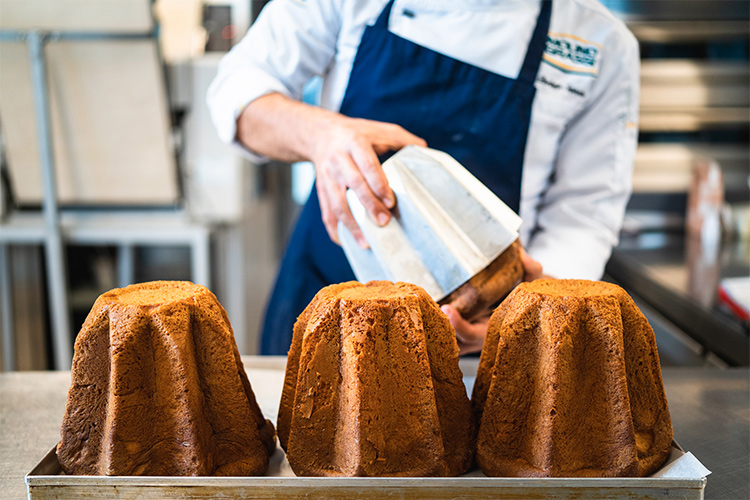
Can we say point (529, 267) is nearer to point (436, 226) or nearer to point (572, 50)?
point (436, 226)

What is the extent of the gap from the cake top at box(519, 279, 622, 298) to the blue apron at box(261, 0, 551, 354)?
24.7 inches

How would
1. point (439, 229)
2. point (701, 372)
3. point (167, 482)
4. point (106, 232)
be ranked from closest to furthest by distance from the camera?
point (167, 482), point (439, 229), point (701, 372), point (106, 232)

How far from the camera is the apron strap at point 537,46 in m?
1.30

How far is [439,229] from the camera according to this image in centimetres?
87

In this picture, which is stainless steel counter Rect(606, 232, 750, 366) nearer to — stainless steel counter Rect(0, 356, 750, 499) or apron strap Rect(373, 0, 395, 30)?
stainless steel counter Rect(0, 356, 750, 499)

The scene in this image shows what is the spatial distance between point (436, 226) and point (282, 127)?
1.66 feet

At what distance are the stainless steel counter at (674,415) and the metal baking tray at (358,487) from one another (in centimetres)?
18

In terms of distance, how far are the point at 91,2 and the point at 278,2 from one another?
1.25 m

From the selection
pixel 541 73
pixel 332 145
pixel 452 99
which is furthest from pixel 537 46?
pixel 332 145

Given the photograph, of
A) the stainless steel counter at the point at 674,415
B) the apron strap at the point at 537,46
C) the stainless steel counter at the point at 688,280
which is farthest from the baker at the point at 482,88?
the stainless steel counter at the point at 688,280

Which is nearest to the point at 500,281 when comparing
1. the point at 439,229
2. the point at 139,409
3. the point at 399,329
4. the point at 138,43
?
the point at 439,229

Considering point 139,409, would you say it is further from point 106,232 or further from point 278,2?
point 106,232

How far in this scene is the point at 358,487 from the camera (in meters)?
0.60

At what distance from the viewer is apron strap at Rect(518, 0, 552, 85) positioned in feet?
4.28
